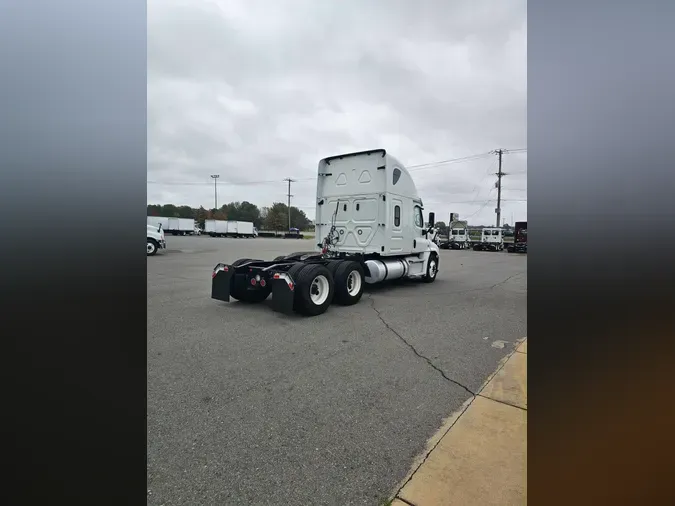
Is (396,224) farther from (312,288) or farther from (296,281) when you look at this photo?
(296,281)

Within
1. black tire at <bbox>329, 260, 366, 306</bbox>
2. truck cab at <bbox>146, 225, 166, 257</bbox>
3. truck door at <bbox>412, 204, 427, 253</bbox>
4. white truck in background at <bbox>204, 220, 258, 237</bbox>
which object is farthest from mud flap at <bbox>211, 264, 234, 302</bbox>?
white truck in background at <bbox>204, 220, 258, 237</bbox>

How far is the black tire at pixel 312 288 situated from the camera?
5.98m

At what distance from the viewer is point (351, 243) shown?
29.1 ft

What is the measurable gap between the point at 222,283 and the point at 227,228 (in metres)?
51.7

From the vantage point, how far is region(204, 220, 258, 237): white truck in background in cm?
5443

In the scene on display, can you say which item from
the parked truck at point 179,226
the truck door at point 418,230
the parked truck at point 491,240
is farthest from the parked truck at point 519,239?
the parked truck at point 179,226

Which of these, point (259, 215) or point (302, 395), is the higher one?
point (259, 215)

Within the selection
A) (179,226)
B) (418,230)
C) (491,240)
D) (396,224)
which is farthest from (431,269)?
(179,226)

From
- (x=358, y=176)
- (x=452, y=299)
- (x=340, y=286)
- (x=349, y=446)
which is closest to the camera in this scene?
(x=349, y=446)

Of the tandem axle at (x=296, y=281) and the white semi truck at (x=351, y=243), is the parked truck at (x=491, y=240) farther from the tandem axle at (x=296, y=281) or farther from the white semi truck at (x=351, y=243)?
the tandem axle at (x=296, y=281)
